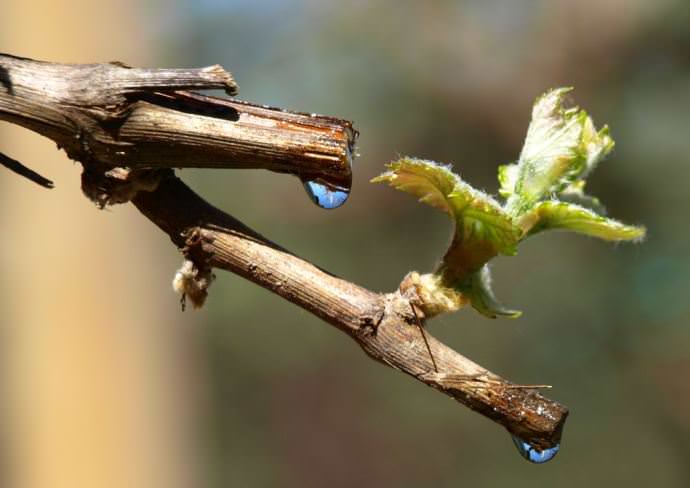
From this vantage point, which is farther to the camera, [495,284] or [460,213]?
[495,284]

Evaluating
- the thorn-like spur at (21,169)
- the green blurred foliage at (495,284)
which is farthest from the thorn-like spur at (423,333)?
the green blurred foliage at (495,284)

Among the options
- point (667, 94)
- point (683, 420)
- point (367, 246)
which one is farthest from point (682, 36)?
point (367, 246)

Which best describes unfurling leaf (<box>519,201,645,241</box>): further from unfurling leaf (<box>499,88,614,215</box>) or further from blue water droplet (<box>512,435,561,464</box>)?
blue water droplet (<box>512,435,561,464</box>)

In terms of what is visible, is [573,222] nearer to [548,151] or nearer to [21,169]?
[548,151]

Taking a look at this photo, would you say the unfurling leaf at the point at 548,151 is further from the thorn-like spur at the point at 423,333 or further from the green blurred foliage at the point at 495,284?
the green blurred foliage at the point at 495,284

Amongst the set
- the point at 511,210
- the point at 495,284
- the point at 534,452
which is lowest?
the point at 534,452

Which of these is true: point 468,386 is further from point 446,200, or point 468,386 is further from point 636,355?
point 636,355

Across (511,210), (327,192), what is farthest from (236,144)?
(511,210)
